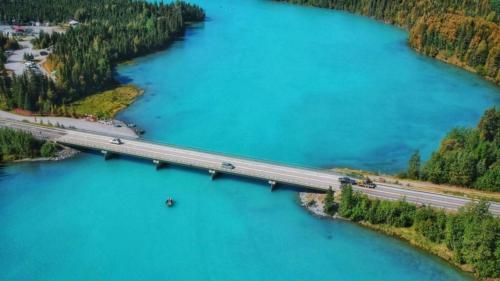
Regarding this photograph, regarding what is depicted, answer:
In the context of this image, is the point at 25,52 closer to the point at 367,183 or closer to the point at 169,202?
the point at 169,202

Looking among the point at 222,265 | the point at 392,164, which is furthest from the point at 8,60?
the point at 392,164

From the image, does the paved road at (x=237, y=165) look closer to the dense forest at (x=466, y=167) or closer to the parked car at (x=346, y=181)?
the parked car at (x=346, y=181)

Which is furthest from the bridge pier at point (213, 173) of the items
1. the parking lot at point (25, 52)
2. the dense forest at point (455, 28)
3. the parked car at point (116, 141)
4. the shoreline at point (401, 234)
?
the dense forest at point (455, 28)

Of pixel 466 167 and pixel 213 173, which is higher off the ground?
pixel 466 167

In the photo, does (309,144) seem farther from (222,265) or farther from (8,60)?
(8,60)

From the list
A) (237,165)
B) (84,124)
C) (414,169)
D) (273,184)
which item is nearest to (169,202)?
(237,165)

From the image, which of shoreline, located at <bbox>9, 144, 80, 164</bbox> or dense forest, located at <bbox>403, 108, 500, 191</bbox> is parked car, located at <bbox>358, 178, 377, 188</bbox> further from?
shoreline, located at <bbox>9, 144, 80, 164</bbox>
